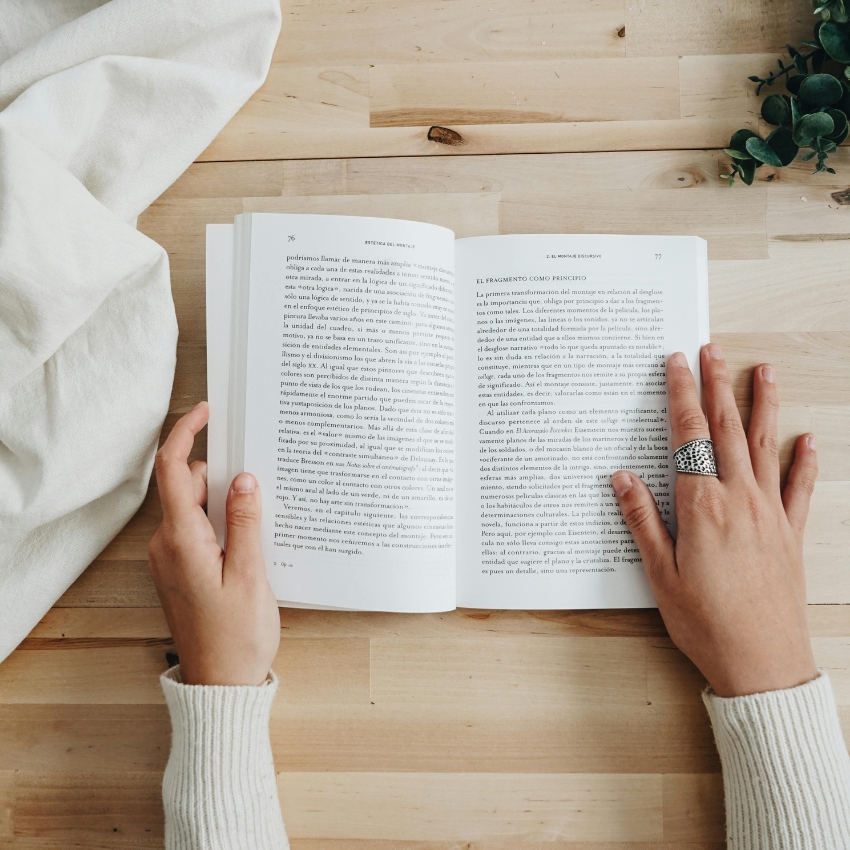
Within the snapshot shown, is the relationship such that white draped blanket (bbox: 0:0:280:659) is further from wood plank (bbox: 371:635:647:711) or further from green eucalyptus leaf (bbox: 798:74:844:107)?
green eucalyptus leaf (bbox: 798:74:844:107)

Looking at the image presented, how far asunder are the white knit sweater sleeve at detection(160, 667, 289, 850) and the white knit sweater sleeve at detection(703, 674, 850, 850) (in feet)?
1.50

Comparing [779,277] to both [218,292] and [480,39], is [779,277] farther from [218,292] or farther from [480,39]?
[218,292]

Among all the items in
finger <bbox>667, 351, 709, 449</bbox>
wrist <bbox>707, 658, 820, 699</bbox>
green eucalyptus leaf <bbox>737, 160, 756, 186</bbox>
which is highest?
green eucalyptus leaf <bbox>737, 160, 756, 186</bbox>

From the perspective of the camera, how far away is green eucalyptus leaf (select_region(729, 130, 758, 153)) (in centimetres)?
71

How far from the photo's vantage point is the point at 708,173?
2.39ft

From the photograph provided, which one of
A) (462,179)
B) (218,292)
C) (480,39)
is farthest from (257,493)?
(480,39)

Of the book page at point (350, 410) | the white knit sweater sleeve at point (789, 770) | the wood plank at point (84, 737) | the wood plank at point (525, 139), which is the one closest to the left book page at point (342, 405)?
the book page at point (350, 410)

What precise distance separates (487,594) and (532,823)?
0.25 meters

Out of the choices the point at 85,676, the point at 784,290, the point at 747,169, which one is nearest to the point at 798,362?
the point at 784,290

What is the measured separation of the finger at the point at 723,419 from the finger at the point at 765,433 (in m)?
0.01

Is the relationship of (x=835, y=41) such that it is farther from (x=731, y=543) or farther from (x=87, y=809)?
(x=87, y=809)

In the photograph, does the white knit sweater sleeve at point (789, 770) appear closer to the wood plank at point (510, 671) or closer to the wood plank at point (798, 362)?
the wood plank at point (510, 671)

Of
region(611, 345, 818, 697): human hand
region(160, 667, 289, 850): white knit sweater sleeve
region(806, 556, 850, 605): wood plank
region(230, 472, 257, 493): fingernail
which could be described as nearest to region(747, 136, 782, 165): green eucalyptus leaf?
region(611, 345, 818, 697): human hand

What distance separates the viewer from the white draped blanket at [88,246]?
24.3 inches
